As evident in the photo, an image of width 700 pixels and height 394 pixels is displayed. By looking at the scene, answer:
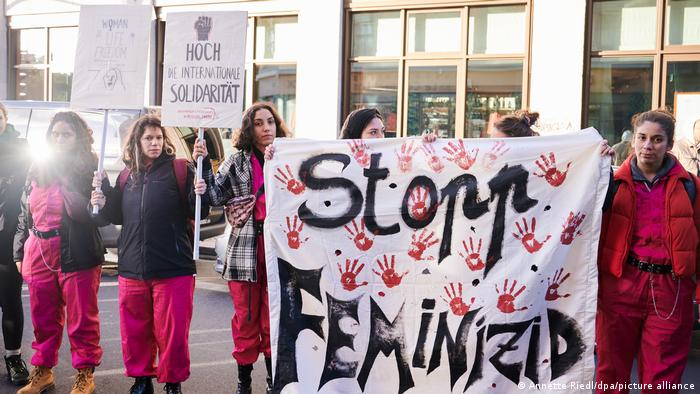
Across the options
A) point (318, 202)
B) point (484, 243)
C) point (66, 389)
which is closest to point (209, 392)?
point (66, 389)

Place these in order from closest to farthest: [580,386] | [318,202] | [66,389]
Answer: [580,386] → [318,202] → [66,389]

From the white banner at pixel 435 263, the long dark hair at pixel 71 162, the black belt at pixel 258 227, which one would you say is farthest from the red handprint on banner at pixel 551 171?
the long dark hair at pixel 71 162

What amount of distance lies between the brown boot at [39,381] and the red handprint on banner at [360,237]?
A: 95.6 inches

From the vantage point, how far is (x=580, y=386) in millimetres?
4836

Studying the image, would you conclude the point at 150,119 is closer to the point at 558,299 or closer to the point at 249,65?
the point at 558,299

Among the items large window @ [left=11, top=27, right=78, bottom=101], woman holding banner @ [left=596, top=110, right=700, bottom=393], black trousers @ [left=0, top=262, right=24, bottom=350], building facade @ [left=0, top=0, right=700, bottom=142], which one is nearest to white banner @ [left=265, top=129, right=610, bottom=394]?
woman holding banner @ [left=596, top=110, right=700, bottom=393]

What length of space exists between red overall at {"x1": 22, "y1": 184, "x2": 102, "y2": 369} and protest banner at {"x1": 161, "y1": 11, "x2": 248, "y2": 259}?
997mm

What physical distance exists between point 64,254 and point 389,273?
87.0 inches

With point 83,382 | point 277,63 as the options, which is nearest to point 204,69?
point 83,382

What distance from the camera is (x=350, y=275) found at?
200 inches

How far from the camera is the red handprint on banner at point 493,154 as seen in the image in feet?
16.7

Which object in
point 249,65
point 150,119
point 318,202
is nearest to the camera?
point 318,202

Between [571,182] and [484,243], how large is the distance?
591mm

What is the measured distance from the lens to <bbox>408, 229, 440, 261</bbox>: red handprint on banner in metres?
5.05
